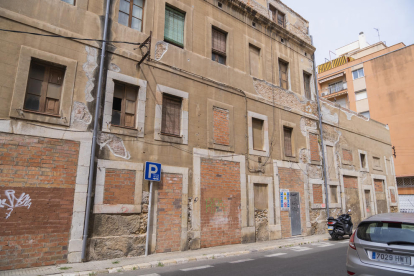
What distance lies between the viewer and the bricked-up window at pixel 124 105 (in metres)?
9.15

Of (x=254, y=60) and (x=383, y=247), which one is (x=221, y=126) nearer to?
(x=254, y=60)

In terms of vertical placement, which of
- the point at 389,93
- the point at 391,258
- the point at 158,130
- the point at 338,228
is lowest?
the point at 338,228

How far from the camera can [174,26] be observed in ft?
36.7

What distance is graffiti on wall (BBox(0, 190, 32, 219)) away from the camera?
6735mm

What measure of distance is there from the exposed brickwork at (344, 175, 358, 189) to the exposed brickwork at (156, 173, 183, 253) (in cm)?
1261

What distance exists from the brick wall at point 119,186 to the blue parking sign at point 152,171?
43 cm

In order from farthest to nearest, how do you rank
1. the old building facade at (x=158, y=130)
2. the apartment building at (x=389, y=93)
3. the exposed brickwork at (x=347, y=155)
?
1. the apartment building at (x=389, y=93)
2. the exposed brickwork at (x=347, y=155)
3. the old building facade at (x=158, y=130)

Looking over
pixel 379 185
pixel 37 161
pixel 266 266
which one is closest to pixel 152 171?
pixel 37 161

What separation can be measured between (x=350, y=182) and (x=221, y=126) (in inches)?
448

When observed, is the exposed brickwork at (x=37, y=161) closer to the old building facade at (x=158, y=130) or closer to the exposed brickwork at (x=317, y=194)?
the old building facade at (x=158, y=130)

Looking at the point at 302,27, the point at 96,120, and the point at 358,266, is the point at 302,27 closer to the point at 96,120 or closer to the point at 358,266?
the point at 96,120

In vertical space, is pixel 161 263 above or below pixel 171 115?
below

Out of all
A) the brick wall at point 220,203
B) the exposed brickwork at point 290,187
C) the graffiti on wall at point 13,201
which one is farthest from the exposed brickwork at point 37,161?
the exposed brickwork at point 290,187

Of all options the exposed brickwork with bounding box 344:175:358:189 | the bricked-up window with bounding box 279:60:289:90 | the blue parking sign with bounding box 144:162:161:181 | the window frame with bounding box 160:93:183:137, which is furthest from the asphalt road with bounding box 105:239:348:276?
the exposed brickwork with bounding box 344:175:358:189
